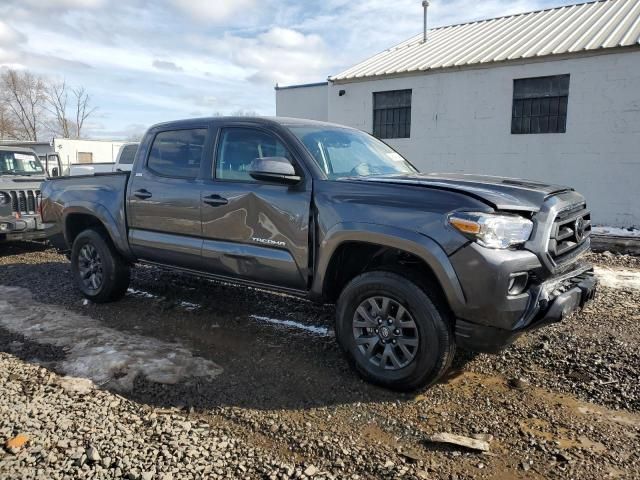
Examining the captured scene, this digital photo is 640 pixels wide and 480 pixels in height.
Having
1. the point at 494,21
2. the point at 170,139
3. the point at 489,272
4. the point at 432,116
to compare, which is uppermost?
the point at 494,21

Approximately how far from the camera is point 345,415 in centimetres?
324

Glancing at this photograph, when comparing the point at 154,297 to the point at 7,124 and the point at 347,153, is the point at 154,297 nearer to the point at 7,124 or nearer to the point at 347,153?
the point at 347,153

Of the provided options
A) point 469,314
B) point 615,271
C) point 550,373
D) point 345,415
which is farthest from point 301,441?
point 615,271

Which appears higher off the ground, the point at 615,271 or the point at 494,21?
the point at 494,21

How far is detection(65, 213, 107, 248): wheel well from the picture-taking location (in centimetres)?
584

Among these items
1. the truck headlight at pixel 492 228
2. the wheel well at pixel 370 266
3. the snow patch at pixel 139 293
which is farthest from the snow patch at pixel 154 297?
the truck headlight at pixel 492 228

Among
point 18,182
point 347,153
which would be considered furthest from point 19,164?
point 347,153

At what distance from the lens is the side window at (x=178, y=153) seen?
4.76 meters

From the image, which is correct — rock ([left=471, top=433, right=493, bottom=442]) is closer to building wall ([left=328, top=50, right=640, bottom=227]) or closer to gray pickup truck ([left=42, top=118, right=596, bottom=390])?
gray pickup truck ([left=42, top=118, right=596, bottom=390])

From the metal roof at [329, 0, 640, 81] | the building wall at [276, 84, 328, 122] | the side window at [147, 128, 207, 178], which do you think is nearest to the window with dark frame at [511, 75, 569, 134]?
the metal roof at [329, 0, 640, 81]

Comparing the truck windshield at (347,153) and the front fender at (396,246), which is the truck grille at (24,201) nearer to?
the truck windshield at (347,153)

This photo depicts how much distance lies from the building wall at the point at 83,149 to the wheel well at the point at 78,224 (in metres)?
26.2

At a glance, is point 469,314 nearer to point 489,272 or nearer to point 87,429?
point 489,272

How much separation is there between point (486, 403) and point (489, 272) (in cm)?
98
